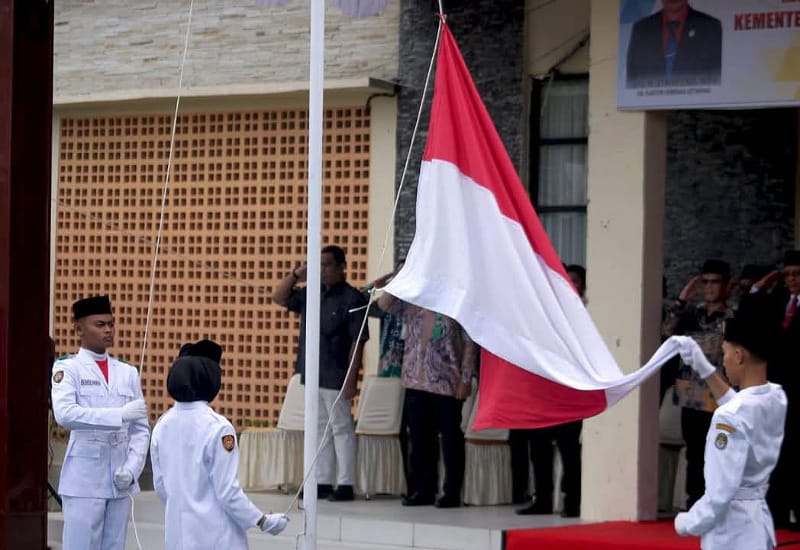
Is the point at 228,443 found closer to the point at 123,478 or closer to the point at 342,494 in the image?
the point at 123,478

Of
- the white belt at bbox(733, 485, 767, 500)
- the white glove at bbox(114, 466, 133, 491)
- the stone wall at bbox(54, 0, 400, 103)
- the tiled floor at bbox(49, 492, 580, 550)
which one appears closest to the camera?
the white belt at bbox(733, 485, 767, 500)

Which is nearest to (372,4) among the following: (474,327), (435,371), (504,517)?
(435,371)

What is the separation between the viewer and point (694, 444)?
10508 millimetres

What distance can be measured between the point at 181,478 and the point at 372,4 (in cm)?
673

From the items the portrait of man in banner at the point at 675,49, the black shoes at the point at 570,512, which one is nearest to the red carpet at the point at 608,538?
the black shoes at the point at 570,512

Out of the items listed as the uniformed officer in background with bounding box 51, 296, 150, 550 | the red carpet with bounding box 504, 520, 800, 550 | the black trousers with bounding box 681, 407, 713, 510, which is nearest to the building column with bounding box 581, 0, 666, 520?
the black trousers with bounding box 681, 407, 713, 510

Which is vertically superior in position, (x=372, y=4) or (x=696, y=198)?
(x=372, y=4)

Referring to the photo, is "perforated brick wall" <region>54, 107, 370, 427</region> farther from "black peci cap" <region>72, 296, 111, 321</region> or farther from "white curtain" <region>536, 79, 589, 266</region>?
"black peci cap" <region>72, 296, 111, 321</region>

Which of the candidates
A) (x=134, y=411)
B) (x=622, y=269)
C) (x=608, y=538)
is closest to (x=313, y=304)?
(x=134, y=411)

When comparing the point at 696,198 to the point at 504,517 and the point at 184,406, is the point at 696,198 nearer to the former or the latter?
the point at 504,517

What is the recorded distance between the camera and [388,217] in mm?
13164

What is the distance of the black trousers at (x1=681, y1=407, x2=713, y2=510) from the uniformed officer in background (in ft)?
13.0

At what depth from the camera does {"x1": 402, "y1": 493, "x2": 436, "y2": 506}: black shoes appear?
36.8ft

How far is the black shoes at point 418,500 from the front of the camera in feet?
36.8
